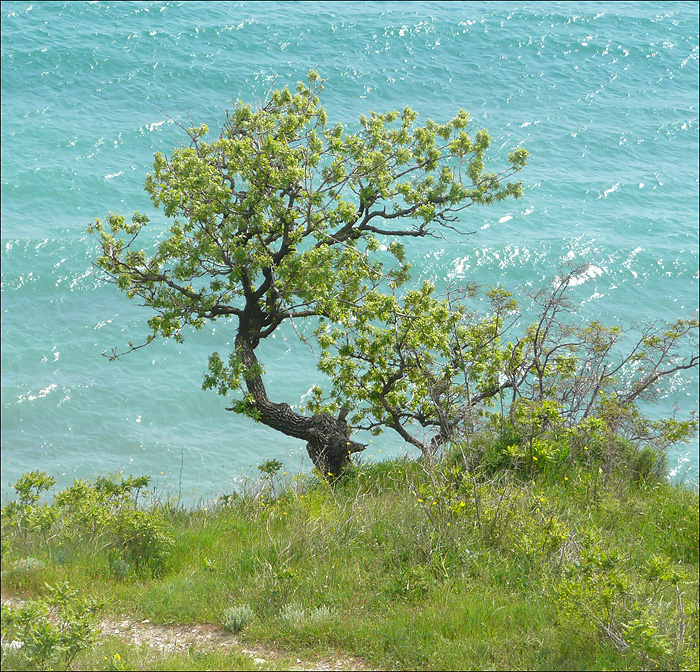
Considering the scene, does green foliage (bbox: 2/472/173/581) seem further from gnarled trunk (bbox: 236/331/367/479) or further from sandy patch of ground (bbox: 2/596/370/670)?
gnarled trunk (bbox: 236/331/367/479)

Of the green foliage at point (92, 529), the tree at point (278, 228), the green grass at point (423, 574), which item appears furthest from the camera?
the tree at point (278, 228)

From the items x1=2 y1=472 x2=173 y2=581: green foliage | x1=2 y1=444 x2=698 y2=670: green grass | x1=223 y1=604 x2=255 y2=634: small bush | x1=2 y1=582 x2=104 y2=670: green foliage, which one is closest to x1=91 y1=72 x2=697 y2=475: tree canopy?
x1=2 y1=444 x2=698 y2=670: green grass

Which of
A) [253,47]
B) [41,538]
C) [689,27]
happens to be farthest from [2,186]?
[689,27]

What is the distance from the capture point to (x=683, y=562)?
Result: 8.41 metres

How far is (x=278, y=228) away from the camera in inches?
400

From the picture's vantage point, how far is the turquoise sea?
1838cm

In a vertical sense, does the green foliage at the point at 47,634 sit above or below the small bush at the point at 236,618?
above

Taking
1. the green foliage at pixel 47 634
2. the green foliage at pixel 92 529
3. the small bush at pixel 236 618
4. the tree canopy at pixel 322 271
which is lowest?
the green foliage at pixel 92 529

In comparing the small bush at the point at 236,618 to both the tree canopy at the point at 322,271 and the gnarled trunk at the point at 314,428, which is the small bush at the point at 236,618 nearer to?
the tree canopy at the point at 322,271

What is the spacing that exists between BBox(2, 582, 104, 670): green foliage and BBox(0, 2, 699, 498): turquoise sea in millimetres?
4134

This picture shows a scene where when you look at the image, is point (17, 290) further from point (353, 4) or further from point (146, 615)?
point (353, 4)

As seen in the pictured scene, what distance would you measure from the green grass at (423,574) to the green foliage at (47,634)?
134 millimetres

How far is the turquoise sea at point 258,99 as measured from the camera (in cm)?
1838

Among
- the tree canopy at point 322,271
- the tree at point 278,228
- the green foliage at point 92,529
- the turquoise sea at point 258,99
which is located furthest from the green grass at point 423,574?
the turquoise sea at point 258,99
